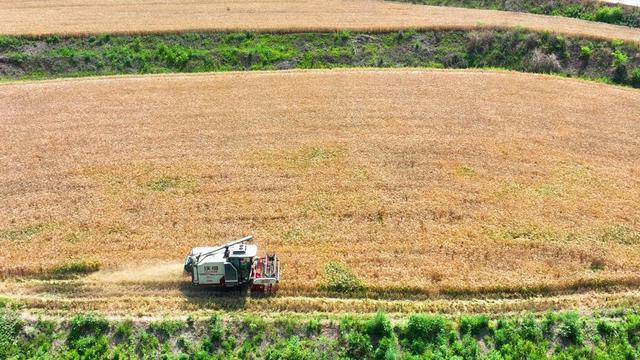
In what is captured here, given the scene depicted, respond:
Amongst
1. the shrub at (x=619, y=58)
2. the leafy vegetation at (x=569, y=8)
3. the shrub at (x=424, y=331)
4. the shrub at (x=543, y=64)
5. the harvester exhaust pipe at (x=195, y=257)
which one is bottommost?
the shrub at (x=424, y=331)

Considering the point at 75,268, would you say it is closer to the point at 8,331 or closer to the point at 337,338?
the point at 8,331

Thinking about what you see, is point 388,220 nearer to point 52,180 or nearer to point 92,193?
point 92,193

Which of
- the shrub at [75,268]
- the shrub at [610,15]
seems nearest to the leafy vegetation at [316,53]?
the shrub at [610,15]

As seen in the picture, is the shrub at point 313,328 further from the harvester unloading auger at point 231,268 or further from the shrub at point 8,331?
the shrub at point 8,331

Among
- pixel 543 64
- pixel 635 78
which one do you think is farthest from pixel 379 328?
pixel 635 78

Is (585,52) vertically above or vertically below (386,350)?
above

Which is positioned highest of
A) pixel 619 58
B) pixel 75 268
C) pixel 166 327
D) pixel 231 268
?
pixel 619 58

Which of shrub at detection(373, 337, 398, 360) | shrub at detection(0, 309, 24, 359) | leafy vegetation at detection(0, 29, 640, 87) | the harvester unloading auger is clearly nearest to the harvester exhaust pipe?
the harvester unloading auger
